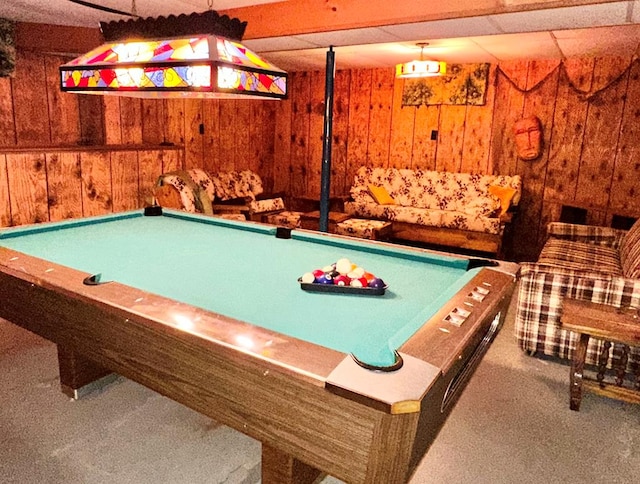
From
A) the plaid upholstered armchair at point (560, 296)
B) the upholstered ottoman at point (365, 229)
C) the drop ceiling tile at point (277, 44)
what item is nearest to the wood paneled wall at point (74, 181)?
the drop ceiling tile at point (277, 44)

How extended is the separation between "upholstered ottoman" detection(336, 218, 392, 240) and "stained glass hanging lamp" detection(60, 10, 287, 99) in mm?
3326

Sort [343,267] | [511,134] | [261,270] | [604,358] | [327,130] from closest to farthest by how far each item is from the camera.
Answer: [343,267] < [261,270] < [604,358] < [327,130] < [511,134]

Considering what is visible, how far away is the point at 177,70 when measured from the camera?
1970 mm

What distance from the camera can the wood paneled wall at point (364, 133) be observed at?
15.7 feet

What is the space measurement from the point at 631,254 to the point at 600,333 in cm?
163

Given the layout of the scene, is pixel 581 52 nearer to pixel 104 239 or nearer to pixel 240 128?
pixel 240 128

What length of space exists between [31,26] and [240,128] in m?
3.07

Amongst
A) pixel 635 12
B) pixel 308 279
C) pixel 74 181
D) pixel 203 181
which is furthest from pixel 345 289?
pixel 203 181

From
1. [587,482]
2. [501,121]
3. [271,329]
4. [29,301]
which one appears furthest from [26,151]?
[501,121]

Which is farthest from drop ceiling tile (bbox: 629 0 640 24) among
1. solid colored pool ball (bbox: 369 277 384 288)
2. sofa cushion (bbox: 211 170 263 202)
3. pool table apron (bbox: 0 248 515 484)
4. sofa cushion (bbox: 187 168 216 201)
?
sofa cushion (bbox: 211 170 263 202)

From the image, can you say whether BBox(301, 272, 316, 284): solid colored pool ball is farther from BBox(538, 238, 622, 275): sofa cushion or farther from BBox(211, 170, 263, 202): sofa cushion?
BBox(211, 170, 263, 202): sofa cushion

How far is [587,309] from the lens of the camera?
2.78 metres

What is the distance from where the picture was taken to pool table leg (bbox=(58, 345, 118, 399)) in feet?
8.41

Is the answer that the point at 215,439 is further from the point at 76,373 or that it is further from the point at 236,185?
the point at 236,185
